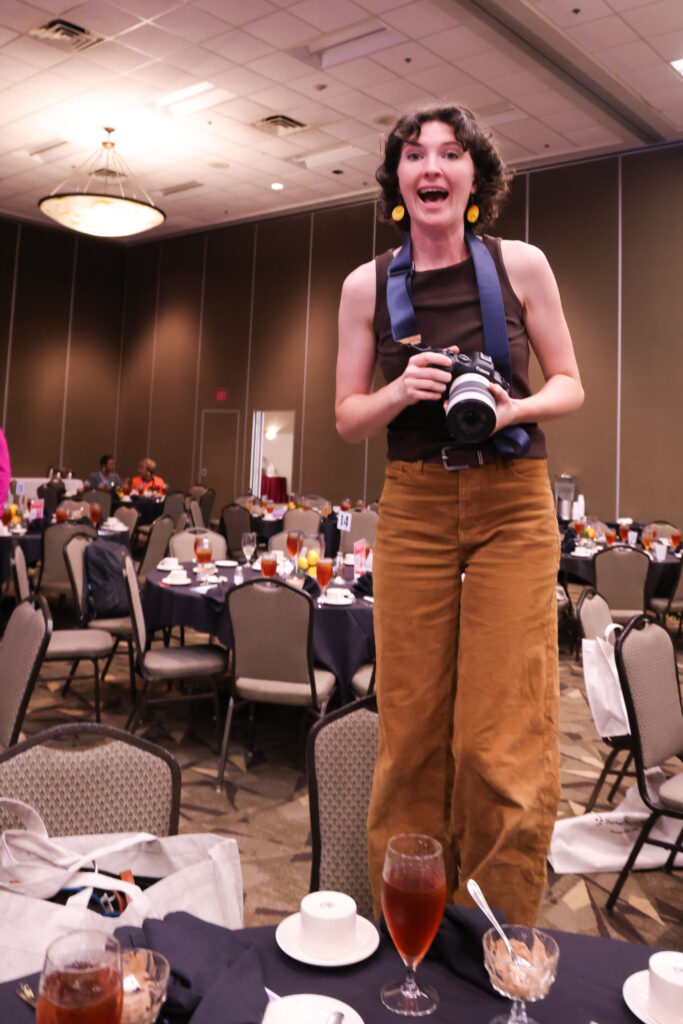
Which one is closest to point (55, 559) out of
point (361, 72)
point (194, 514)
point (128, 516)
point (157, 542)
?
point (157, 542)

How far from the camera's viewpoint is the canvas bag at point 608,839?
2885 mm

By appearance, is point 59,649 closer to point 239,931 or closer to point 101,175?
point 239,931

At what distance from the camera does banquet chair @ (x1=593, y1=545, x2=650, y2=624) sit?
219 inches

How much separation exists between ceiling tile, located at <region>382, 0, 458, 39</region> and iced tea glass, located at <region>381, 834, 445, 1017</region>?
6752mm

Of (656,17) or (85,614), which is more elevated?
(656,17)

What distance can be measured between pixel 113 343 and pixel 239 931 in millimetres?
14592

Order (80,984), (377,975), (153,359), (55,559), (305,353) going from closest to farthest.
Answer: (80,984), (377,975), (55,559), (305,353), (153,359)

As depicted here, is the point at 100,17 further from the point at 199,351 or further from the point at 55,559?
the point at 199,351

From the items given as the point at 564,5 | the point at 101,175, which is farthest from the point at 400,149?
the point at 101,175

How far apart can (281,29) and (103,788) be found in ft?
22.3

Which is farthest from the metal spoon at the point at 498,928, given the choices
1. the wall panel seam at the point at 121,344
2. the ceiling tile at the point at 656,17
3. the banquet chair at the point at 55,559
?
the wall panel seam at the point at 121,344

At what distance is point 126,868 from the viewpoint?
114 centimetres

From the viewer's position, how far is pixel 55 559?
576cm

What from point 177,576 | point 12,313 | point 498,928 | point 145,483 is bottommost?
point 498,928
